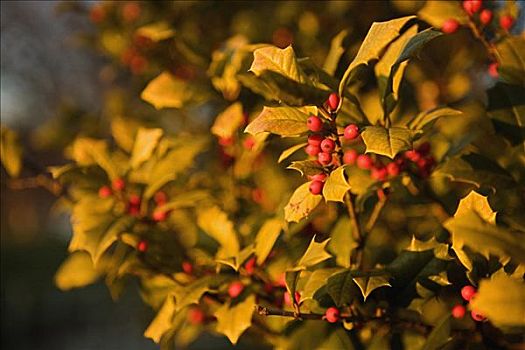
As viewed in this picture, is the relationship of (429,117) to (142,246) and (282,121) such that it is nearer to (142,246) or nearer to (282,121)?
(282,121)

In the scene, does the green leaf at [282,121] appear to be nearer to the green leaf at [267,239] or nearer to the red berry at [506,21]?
the green leaf at [267,239]

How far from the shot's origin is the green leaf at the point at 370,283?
3.83 feet

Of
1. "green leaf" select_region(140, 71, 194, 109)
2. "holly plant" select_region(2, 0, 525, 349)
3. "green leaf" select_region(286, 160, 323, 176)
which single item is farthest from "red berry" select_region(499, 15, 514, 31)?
"green leaf" select_region(140, 71, 194, 109)

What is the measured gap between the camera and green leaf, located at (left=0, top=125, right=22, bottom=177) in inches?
77.3

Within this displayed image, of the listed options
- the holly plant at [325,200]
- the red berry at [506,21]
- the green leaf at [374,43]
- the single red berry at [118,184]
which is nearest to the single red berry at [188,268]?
the holly plant at [325,200]

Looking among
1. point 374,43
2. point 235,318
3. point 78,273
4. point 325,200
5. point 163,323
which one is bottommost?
point 78,273

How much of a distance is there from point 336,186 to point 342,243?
370 millimetres

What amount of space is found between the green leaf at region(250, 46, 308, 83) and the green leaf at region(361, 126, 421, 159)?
0.19 metres

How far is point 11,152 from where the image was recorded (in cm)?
198

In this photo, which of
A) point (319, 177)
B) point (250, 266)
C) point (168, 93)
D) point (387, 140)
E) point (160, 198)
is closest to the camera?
point (387, 140)

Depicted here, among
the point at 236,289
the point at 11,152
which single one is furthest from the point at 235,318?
the point at 11,152

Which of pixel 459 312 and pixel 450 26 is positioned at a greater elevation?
pixel 450 26

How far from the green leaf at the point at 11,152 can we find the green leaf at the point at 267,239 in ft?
2.86

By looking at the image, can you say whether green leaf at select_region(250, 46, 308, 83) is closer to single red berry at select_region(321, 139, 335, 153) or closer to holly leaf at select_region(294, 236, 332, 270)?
single red berry at select_region(321, 139, 335, 153)
